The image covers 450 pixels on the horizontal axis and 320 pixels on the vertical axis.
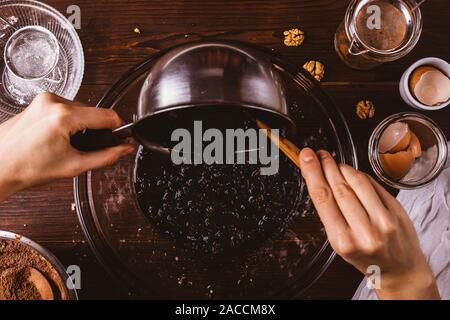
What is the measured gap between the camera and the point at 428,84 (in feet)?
3.29

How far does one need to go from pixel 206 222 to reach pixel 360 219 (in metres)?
0.35

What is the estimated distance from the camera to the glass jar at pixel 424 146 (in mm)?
953

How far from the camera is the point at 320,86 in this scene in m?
0.96

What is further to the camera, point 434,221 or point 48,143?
point 434,221

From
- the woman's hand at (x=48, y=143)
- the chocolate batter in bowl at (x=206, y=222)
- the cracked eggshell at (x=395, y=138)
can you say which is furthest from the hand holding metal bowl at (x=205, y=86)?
the cracked eggshell at (x=395, y=138)

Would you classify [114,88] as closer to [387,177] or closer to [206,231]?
[206,231]

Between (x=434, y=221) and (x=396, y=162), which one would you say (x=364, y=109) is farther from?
(x=434, y=221)

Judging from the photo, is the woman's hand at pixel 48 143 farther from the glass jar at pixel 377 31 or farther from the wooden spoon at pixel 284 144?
the glass jar at pixel 377 31

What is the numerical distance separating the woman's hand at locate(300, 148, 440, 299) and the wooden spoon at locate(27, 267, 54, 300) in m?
0.57

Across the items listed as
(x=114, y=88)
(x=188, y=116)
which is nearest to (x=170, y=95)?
(x=188, y=116)

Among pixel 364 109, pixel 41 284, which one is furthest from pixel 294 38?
pixel 41 284

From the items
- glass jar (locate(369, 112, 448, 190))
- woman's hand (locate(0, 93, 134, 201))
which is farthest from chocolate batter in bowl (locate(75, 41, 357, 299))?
woman's hand (locate(0, 93, 134, 201))

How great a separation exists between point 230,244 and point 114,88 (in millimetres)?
406

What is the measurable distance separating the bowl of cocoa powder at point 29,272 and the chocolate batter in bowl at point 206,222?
9 cm
